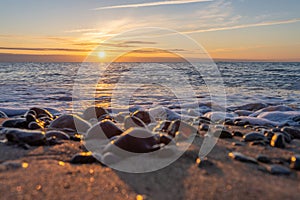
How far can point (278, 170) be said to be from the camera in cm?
215

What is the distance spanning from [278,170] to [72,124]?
2830 millimetres

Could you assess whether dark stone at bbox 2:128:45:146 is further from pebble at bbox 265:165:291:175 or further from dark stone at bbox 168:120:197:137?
pebble at bbox 265:165:291:175

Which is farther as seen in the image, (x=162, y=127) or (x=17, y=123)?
(x=17, y=123)

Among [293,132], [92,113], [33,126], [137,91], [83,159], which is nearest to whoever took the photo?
[83,159]

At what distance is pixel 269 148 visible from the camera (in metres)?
2.89

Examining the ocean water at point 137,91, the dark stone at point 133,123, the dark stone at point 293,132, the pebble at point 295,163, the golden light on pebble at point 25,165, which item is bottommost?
the ocean water at point 137,91

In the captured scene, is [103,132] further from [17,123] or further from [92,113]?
[92,113]

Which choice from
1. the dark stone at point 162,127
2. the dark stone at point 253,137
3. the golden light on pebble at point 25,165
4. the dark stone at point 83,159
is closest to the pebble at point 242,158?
the dark stone at point 253,137

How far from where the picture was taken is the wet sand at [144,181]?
177cm

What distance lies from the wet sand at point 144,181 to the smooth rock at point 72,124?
1240mm

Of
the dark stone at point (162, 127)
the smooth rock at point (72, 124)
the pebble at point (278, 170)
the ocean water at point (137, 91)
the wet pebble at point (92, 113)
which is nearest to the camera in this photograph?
the pebble at point (278, 170)

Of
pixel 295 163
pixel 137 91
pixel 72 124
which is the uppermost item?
pixel 295 163

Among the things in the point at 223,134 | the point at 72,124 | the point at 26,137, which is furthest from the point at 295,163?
the point at 72,124

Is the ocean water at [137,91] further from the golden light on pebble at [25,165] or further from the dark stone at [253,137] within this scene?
the golden light on pebble at [25,165]
